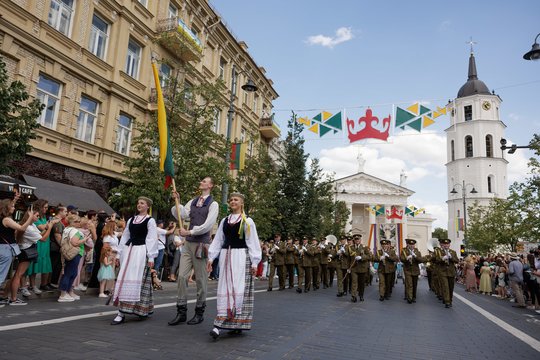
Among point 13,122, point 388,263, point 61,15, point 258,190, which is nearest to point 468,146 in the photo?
point 258,190

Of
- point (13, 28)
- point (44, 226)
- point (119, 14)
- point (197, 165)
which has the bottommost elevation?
point (44, 226)

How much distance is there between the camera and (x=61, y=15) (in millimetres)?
16312

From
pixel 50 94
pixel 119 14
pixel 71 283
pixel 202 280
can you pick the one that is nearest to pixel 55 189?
pixel 50 94

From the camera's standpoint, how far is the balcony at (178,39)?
2002cm

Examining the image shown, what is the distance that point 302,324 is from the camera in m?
7.07

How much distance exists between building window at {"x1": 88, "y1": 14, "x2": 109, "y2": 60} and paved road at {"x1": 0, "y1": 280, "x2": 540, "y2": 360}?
507 inches

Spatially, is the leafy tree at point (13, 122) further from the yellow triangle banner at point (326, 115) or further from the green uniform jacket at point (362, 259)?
the yellow triangle banner at point (326, 115)

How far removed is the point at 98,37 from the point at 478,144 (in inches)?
2649

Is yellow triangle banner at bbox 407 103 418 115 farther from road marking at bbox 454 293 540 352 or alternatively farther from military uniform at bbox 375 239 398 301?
road marking at bbox 454 293 540 352

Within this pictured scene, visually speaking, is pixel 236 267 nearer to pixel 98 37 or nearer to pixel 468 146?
pixel 98 37

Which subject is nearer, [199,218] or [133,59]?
[199,218]

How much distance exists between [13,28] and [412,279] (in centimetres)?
1567

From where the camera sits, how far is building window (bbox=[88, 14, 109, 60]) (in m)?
18.0

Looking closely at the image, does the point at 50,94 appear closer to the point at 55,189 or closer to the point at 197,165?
the point at 55,189
